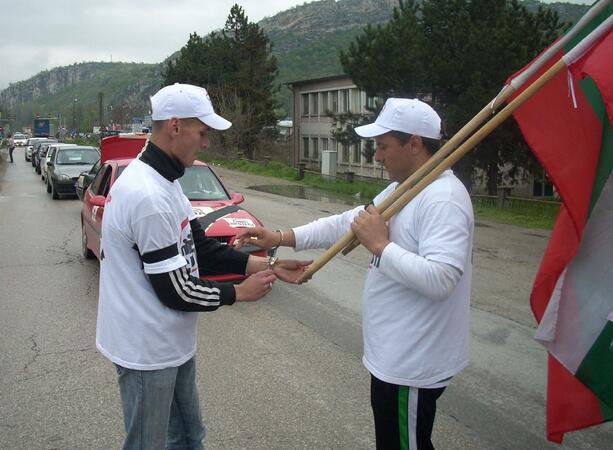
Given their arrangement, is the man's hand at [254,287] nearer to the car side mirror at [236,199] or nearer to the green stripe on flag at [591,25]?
the green stripe on flag at [591,25]

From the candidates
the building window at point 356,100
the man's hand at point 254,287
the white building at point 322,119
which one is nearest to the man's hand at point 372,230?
the man's hand at point 254,287

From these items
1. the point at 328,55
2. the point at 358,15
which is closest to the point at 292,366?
the point at 328,55

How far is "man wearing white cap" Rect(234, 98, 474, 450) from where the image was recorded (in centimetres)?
238

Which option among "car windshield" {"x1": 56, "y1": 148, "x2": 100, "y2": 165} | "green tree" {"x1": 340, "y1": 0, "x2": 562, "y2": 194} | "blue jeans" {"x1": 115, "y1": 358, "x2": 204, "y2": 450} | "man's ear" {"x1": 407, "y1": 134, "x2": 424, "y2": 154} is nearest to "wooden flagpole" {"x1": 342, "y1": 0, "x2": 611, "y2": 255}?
"man's ear" {"x1": 407, "y1": 134, "x2": 424, "y2": 154}

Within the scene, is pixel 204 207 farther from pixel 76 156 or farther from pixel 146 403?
pixel 76 156

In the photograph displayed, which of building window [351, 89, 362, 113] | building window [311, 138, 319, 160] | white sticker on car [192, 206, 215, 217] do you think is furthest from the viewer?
building window [311, 138, 319, 160]

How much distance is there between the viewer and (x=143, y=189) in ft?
7.73

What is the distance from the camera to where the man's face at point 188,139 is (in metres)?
2.53

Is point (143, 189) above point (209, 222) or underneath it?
above

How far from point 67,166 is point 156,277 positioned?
1956cm

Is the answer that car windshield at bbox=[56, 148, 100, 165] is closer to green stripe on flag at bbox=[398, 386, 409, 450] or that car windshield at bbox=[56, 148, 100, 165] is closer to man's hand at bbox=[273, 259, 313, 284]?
man's hand at bbox=[273, 259, 313, 284]

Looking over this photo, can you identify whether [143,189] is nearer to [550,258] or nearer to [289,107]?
[550,258]

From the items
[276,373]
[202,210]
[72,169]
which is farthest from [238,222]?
[72,169]

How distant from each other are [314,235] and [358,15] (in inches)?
7582
